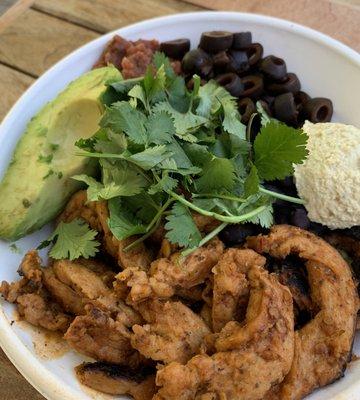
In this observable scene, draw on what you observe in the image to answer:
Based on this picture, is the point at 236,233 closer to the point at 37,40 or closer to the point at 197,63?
the point at 197,63

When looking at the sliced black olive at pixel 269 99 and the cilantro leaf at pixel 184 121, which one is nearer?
the cilantro leaf at pixel 184 121

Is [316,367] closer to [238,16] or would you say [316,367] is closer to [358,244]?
[358,244]

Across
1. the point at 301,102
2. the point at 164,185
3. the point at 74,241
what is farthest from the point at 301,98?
the point at 74,241

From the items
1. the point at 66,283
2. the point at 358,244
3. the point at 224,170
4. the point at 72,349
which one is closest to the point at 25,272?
the point at 66,283

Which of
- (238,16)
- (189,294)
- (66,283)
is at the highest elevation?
(238,16)

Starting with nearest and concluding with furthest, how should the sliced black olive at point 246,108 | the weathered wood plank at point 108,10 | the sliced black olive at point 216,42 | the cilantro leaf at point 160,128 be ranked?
1. the cilantro leaf at point 160,128
2. the sliced black olive at point 246,108
3. the sliced black olive at point 216,42
4. the weathered wood plank at point 108,10

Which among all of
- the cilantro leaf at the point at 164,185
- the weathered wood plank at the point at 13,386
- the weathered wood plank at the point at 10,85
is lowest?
the weathered wood plank at the point at 13,386

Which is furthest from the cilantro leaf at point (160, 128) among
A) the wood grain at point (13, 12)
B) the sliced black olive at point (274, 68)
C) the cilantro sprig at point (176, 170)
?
the wood grain at point (13, 12)

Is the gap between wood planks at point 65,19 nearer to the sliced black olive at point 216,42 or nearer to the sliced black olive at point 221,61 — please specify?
the sliced black olive at point 216,42
